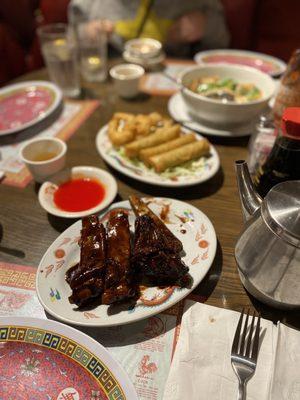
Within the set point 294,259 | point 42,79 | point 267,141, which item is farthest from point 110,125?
point 294,259

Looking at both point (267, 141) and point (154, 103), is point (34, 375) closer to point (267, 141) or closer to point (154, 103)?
point (267, 141)

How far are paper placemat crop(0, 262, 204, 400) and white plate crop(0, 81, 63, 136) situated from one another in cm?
96

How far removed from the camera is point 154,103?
1.96m

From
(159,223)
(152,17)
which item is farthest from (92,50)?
(159,223)

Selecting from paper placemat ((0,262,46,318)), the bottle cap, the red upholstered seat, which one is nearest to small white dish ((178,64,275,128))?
the bottle cap

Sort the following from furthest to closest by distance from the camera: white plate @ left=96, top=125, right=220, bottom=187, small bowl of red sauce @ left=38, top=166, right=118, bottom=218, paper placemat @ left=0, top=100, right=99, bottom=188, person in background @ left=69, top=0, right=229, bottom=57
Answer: person in background @ left=69, top=0, right=229, bottom=57 < paper placemat @ left=0, top=100, right=99, bottom=188 < white plate @ left=96, top=125, right=220, bottom=187 < small bowl of red sauce @ left=38, top=166, right=118, bottom=218

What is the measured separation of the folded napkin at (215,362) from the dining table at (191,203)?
0.08 metres

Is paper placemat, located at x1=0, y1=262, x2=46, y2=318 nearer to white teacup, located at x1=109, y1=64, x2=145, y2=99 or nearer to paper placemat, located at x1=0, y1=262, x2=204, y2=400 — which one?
paper placemat, located at x1=0, y1=262, x2=204, y2=400

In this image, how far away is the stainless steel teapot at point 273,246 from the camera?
77cm

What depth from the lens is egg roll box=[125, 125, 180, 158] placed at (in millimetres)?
1488

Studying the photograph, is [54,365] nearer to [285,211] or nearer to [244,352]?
[244,352]

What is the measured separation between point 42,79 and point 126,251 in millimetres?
1720

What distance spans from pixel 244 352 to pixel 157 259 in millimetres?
331

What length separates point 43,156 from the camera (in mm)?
1488
